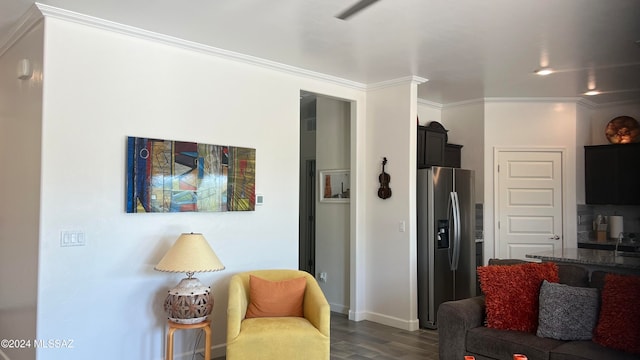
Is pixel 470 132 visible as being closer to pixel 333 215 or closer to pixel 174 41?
pixel 333 215

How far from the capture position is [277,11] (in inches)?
135

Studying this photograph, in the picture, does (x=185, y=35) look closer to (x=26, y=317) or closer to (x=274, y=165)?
(x=274, y=165)

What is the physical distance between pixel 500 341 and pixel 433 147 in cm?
293

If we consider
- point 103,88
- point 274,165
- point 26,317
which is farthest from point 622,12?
point 26,317

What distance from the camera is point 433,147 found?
5871mm

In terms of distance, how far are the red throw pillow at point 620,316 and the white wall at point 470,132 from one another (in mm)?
3295

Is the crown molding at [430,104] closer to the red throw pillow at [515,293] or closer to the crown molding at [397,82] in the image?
the crown molding at [397,82]

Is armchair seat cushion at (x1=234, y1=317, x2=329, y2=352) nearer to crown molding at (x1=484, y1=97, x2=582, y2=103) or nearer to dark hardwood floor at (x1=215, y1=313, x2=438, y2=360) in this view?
dark hardwood floor at (x1=215, y1=313, x2=438, y2=360)

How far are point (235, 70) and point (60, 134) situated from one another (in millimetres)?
1612

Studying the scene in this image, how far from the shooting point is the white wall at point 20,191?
3498 mm

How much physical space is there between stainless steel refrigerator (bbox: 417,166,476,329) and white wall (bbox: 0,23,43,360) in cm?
369

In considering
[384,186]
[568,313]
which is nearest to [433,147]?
[384,186]

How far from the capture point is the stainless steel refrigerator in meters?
5.32

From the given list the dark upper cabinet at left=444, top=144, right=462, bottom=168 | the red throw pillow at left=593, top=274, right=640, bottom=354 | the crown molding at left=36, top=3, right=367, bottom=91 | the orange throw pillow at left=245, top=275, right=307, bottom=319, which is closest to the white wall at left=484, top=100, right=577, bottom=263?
the dark upper cabinet at left=444, top=144, right=462, bottom=168
